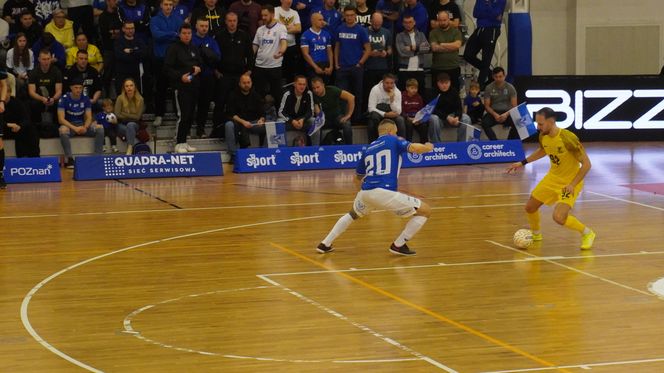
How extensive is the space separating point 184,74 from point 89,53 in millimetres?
2514

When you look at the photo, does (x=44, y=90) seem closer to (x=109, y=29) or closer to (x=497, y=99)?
(x=109, y=29)

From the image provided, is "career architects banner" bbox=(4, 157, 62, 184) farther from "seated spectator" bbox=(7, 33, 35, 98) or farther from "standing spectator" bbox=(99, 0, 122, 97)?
"standing spectator" bbox=(99, 0, 122, 97)

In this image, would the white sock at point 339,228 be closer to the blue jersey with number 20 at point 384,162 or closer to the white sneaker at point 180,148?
the blue jersey with number 20 at point 384,162

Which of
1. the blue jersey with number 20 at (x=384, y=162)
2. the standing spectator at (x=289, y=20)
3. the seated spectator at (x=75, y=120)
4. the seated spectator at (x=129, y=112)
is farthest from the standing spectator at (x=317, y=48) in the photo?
the blue jersey with number 20 at (x=384, y=162)

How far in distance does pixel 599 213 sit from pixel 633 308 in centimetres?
694

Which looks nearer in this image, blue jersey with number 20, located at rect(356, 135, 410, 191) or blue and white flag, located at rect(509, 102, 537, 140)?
blue jersey with number 20, located at rect(356, 135, 410, 191)

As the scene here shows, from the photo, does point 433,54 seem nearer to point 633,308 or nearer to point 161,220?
point 161,220

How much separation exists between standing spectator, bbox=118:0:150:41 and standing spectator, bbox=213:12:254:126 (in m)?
1.75

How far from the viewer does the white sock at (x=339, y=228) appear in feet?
49.9

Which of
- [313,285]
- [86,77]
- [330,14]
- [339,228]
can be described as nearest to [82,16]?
[86,77]

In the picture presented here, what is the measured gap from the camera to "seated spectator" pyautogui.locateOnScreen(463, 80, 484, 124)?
28.4 metres

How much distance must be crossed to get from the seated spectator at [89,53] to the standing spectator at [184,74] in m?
1.87

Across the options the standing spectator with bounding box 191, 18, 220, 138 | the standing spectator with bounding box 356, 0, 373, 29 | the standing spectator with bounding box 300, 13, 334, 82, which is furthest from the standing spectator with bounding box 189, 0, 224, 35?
the standing spectator with bounding box 356, 0, 373, 29

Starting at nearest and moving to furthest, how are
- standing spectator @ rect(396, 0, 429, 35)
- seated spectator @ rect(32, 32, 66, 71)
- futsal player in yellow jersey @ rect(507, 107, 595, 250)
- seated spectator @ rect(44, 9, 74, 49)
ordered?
futsal player in yellow jersey @ rect(507, 107, 595, 250) < seated spectator @ rect(32, 32, 66, 71) < seated spectator @ rect(44, 9, 74, 49) < standing spectator @ rect(396, 0, 429, 35)
